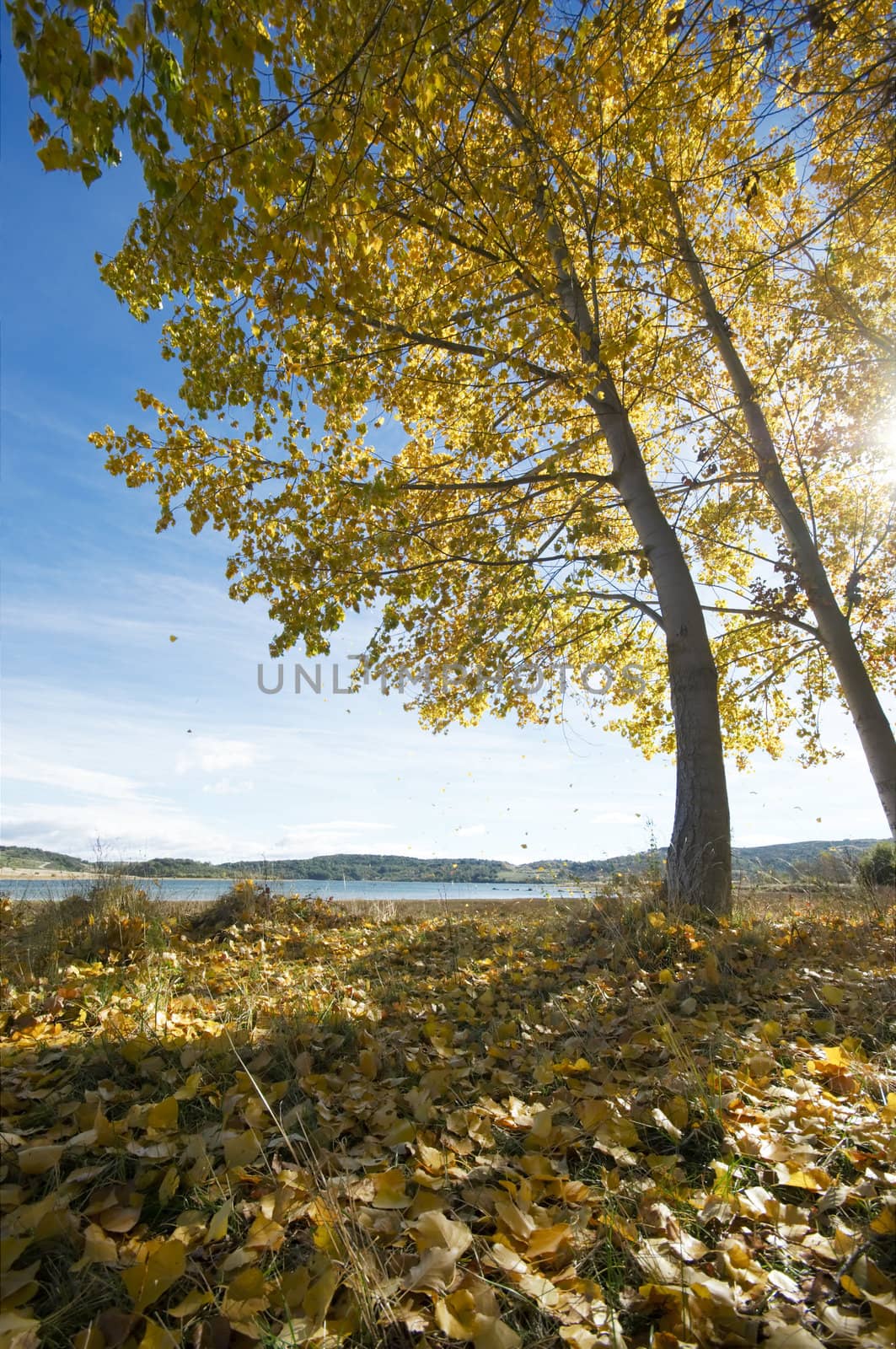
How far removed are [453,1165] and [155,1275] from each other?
2.58ft

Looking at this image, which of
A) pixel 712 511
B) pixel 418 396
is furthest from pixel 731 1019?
pixel 712 511

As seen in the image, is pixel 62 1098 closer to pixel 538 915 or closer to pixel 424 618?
pixel 424 618

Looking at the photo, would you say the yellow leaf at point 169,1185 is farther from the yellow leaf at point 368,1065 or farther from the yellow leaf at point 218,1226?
the yellow leaf at point 368,1065

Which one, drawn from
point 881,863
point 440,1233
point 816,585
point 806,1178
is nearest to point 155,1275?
point 440,1233

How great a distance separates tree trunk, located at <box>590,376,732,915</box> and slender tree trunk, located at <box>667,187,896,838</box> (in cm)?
159

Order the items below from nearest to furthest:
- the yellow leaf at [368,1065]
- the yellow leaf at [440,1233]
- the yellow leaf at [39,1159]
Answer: the yellow leaf at [440,1233] → the yellow leaf at [39,1159] → the yellow leaf at [368,1065]

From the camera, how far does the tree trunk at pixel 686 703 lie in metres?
5.48

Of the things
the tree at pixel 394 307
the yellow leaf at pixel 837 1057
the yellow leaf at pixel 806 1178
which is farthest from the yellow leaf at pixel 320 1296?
the tree at pixel 394 307

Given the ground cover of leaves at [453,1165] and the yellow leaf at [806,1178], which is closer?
the ground cover of leaves at [453,1165]

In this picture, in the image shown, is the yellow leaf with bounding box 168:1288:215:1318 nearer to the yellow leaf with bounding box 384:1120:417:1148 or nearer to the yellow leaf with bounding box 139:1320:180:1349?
the yellow leaf with bounding box 139:1320:180:1349

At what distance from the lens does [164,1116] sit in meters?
1.92

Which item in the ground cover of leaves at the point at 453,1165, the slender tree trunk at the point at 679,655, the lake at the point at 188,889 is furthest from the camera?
the lake at the point at 188,889

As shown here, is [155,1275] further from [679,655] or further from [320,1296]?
[679,655]

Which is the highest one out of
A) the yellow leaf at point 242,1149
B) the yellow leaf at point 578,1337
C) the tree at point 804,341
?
the tree at point 804,341
